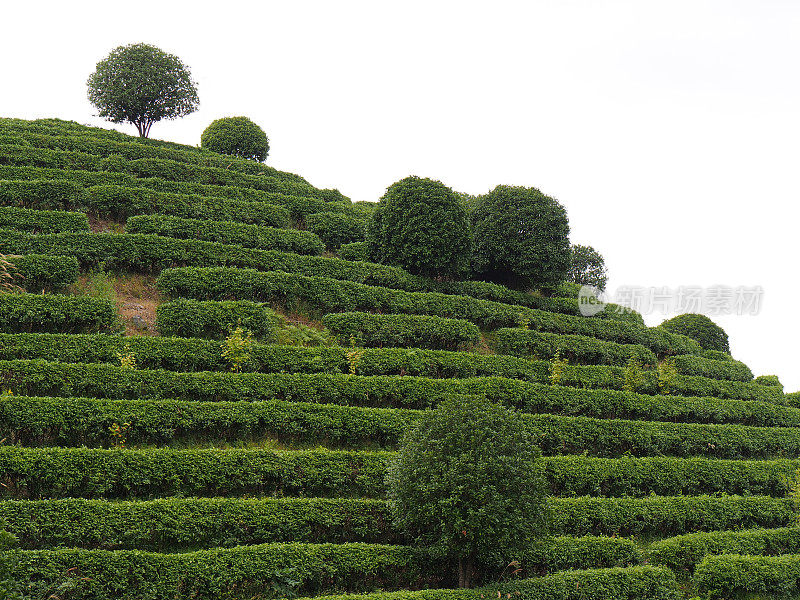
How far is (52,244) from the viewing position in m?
16.3

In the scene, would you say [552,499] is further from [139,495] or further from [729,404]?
[729,404]

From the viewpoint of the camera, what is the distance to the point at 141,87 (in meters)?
29.9

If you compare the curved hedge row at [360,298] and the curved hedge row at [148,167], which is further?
the curved hedge row at [148,167]

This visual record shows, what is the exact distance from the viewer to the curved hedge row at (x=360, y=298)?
641 inches

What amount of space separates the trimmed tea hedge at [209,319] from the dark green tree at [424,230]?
19.9 ft

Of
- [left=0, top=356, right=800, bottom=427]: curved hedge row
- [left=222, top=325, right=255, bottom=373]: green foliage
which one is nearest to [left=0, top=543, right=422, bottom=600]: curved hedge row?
[left=0, top=356, right=800, bottom=427]: curved hedge row

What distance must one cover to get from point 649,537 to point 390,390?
6122 millimetres

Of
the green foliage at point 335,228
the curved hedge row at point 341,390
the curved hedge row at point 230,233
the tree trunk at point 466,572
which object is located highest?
the green foliage at point 335,228

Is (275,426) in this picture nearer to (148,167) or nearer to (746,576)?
(746,576)

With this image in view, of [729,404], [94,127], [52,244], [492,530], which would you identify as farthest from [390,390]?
[94,127]

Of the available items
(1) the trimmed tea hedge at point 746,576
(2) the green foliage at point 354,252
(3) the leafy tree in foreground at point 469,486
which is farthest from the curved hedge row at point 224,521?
(2) the green foliage at point 354,252

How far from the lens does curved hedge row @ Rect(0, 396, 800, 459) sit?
1111cm

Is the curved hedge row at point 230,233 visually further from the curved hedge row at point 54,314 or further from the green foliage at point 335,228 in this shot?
the curved hedge row at point 54,314

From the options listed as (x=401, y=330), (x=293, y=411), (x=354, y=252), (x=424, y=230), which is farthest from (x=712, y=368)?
(x=293, y=411)
